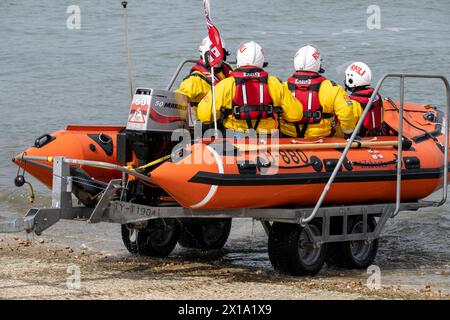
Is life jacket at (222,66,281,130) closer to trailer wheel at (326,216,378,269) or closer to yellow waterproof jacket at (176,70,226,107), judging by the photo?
yellow waterproof jacket at (176,70,226,107)

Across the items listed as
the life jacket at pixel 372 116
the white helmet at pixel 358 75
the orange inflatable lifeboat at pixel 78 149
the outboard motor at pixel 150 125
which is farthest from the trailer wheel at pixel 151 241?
the white helmet at pixel 358 75

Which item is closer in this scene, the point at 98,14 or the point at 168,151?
the point at 168,151

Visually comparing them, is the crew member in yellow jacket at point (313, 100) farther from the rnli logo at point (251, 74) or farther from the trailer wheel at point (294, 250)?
the trailer wheel at point (294, 250)

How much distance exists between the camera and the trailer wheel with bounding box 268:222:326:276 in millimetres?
7629

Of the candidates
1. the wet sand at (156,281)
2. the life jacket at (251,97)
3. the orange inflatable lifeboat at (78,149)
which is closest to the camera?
the wet sand at (156,281)

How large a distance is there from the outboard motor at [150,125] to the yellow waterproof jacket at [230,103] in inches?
9.3

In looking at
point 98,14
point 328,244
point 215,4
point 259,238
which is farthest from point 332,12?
point 328,244

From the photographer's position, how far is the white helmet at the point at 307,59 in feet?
26.5

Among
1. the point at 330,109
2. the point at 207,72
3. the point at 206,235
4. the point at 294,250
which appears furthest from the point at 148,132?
the point at 206,235

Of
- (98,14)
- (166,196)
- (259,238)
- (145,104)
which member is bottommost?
(259,238)

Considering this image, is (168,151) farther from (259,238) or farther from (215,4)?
(215,4)

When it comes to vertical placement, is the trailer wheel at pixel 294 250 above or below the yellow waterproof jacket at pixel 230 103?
below
